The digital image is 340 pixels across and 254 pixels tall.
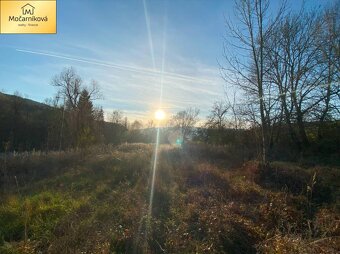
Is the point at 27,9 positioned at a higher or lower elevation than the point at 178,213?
higher

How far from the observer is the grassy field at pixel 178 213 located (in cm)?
526

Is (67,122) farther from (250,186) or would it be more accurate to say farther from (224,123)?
(250,186)

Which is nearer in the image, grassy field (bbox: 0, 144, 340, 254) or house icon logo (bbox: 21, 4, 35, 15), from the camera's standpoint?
grassy field (bbox: 0, 144, 340, 254)

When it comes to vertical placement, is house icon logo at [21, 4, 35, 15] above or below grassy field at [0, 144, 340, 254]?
above

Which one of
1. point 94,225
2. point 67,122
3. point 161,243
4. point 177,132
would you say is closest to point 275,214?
point 161,243

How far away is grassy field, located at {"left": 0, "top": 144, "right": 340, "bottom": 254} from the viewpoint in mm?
5255

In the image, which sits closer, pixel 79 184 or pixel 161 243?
pixel 161 243

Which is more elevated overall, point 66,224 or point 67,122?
point 67,122

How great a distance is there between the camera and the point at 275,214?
686cm

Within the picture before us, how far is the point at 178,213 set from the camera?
Answer: 7258mm

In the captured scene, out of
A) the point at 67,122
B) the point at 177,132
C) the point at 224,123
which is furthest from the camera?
the point at 177,132

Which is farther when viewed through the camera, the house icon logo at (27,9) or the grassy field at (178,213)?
the house icon logo at (27,9)

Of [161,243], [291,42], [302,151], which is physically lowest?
[161,243]

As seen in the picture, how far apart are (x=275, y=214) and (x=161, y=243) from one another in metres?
2.89
